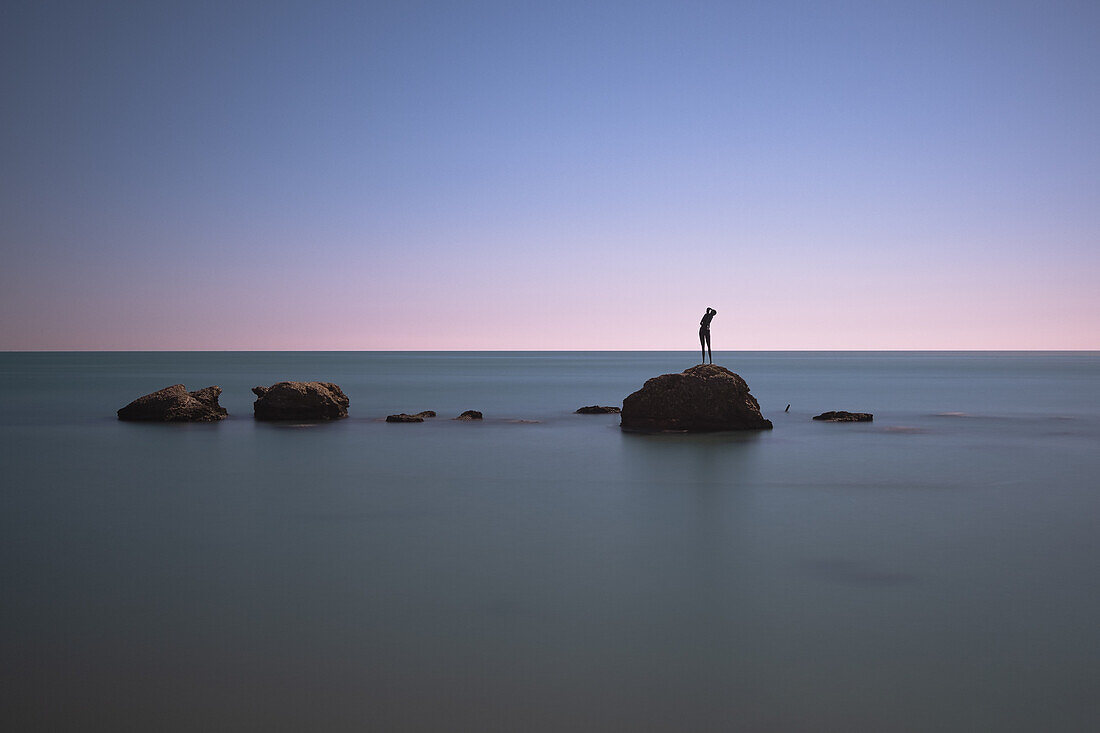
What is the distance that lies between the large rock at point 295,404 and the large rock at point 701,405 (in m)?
11.5

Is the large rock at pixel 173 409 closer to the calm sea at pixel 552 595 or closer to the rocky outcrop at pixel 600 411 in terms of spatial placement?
the calm sea at pixel 552 595

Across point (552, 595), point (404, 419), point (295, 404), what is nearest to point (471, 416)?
point (404, 419)

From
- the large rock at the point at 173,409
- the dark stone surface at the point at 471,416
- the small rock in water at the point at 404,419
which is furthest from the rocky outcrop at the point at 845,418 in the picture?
the large rock at the point at 173,409

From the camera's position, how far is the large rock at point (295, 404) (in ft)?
86.1

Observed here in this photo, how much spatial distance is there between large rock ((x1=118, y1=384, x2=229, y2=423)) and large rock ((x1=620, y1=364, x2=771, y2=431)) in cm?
1486

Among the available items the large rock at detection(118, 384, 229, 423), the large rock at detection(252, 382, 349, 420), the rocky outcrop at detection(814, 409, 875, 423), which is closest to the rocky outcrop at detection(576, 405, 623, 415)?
the rocky outcrop at detection(814, 409, 875, 423)

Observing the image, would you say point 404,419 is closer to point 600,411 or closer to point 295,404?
point 295,404

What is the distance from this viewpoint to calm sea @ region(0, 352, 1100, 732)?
5172 millimetres

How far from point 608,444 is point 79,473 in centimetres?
1228

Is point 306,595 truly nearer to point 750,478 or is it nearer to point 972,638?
point 972,638

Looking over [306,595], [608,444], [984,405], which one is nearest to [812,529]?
[306,595]

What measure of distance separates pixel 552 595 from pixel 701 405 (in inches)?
599

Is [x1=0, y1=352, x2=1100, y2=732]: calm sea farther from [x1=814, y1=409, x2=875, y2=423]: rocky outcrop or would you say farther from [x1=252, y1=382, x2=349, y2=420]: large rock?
[x1=252, y1=382, x2=349, y2=420]: large rock

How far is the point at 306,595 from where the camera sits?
24.4 feet
